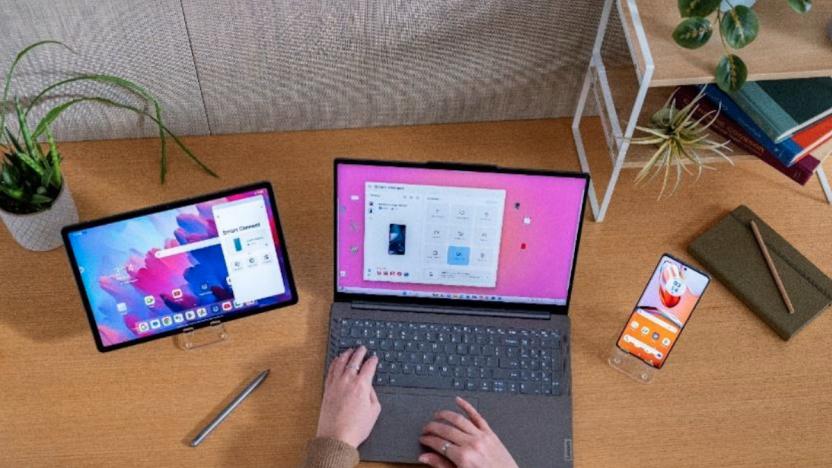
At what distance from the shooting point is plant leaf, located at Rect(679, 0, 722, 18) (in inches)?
49.2

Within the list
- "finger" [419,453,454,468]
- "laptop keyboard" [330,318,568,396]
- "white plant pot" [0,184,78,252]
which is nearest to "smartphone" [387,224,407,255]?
"laptop keyboard" [330,318,568,396]

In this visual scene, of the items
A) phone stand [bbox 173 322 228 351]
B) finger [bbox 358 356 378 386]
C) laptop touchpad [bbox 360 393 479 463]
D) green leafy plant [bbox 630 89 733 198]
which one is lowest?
laptop touchpad [bbox 360 393 479 463]

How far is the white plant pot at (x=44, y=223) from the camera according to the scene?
4.51 feet

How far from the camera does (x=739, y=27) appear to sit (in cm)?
125

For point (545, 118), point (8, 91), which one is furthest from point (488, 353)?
point (8, 91)

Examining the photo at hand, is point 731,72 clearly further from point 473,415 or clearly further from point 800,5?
point 473,415

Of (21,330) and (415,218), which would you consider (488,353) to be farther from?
(21,330)

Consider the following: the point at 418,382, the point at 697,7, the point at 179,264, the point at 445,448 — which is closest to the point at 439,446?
the point at 445,448

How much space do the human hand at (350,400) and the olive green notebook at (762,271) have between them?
63 centimetres

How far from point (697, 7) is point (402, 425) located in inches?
30.6

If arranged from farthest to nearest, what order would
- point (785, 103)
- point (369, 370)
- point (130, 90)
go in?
point (130, 90) < point (785, 103) < point (369, 370)

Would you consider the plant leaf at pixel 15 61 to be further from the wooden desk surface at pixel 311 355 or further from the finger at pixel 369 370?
the finger at pixel 369 370

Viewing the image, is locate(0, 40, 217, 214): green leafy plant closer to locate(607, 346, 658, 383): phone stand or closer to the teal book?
locate(607, 346, 658, 383): phone stand

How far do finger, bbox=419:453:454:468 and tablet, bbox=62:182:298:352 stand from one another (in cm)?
35
